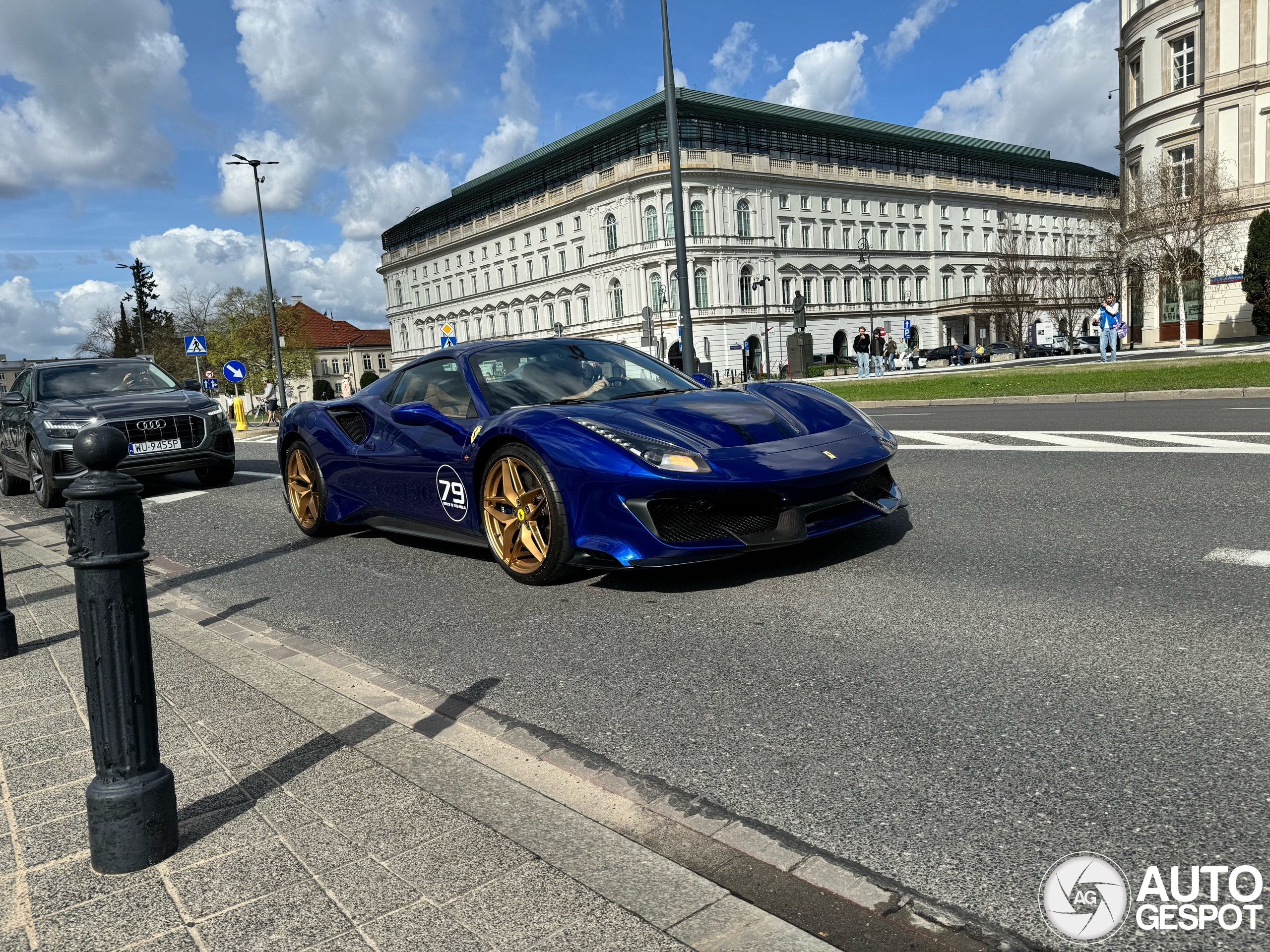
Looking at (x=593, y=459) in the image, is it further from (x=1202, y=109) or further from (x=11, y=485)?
(x=1202, y=109)

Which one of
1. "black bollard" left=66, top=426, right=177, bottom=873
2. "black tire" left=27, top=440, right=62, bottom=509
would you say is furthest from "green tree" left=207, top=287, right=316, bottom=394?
"black bollard" left=66, top=426, right=177, bottom=873

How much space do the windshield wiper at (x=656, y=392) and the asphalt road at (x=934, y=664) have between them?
3.17ft

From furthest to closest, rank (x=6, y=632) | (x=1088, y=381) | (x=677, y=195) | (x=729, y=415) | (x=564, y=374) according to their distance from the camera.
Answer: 1. (x=677, y=195)
2. (x=1088, y=381)
3. (x=564, y=374)
4. (x=729, y=415)
5. (x=6, y=632)

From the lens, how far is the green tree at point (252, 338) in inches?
2422

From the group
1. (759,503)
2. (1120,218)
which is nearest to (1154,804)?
(759,503)

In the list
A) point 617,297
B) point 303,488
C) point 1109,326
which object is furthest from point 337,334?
point 303,488

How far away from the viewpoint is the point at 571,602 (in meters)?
4.45

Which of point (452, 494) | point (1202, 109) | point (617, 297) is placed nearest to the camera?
point (452, 494)

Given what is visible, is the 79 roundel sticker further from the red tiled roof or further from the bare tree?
the red tiled roof

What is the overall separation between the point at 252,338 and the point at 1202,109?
5365 centimetres

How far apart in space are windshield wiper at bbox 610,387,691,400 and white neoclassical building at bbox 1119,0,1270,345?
3572 centimetres

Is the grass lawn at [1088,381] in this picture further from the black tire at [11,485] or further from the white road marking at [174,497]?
the black tire at [11,485]

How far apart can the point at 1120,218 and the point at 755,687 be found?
128 feet

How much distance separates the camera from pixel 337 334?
12212 centimetres
